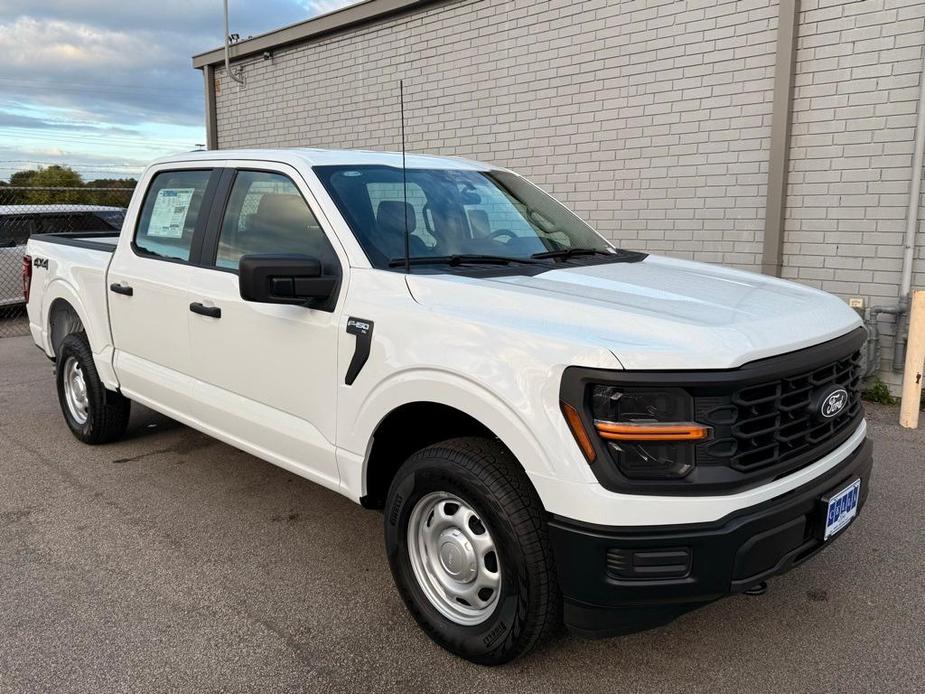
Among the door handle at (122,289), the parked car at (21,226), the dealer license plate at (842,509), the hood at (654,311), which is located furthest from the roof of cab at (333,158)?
the parked car at (21,226)

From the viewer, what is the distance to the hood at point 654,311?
2379 millimetres

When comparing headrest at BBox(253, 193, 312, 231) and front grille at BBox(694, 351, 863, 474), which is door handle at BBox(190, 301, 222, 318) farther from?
front grille at BBox(694, 351, 863, 474)

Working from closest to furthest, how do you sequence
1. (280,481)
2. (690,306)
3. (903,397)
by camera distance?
(690,306)
(280,481)
(903,397)

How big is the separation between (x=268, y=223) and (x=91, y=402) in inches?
94.0

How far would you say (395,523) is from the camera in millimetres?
3016

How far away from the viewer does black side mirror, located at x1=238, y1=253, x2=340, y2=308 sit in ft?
9.74

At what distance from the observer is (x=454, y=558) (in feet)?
9.47

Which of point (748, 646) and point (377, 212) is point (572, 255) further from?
point (748, 646)

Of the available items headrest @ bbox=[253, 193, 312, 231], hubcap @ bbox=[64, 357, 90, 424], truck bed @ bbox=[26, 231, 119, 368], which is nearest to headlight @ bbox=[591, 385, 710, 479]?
headrest @ bbox=[253, 193, 312, 231]

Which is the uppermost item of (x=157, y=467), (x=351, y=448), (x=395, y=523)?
(x=351, y=448)

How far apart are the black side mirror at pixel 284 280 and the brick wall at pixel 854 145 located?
5.27 meters

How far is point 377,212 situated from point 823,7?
521cm

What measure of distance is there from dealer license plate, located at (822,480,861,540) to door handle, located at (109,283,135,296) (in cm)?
379

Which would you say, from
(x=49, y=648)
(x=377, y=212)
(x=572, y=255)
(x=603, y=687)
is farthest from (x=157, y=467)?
(x=603, y=687)
